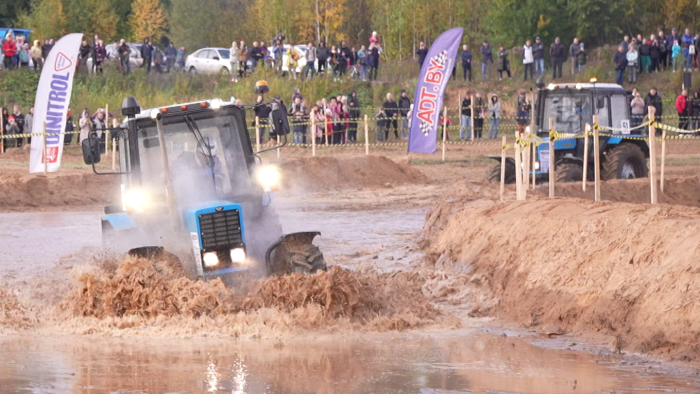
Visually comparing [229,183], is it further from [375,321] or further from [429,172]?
[429,172]

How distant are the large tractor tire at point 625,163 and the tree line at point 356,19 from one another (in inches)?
1066

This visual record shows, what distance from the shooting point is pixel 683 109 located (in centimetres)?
3509

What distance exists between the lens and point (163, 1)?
7719cm

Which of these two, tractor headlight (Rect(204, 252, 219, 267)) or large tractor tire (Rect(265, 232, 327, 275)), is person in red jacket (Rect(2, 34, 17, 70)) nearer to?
large tractor tire (Rect(265, 232, 327, 275))

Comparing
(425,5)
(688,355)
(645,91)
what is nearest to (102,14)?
(425,5)

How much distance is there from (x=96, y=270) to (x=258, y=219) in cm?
194

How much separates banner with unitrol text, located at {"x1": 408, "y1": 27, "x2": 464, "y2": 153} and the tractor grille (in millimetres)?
16697

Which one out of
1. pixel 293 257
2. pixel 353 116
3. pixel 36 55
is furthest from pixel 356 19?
pixel 293 257

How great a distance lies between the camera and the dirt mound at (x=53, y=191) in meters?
24.8

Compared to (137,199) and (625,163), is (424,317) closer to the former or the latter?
(137,199)

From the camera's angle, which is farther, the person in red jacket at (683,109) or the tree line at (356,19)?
the tree line at (356,19)

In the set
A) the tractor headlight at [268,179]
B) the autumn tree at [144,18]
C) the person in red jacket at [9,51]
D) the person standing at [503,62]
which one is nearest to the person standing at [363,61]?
the person standing at [503,62]

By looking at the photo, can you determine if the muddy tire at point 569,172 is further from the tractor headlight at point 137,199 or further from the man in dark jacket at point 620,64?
the man in dark jacket at point 620,64

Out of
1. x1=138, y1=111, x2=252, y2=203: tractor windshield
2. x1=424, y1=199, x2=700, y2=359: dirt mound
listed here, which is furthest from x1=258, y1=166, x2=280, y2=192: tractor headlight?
x1=424, y1=199, x2=700, y2=359: dirt mound
